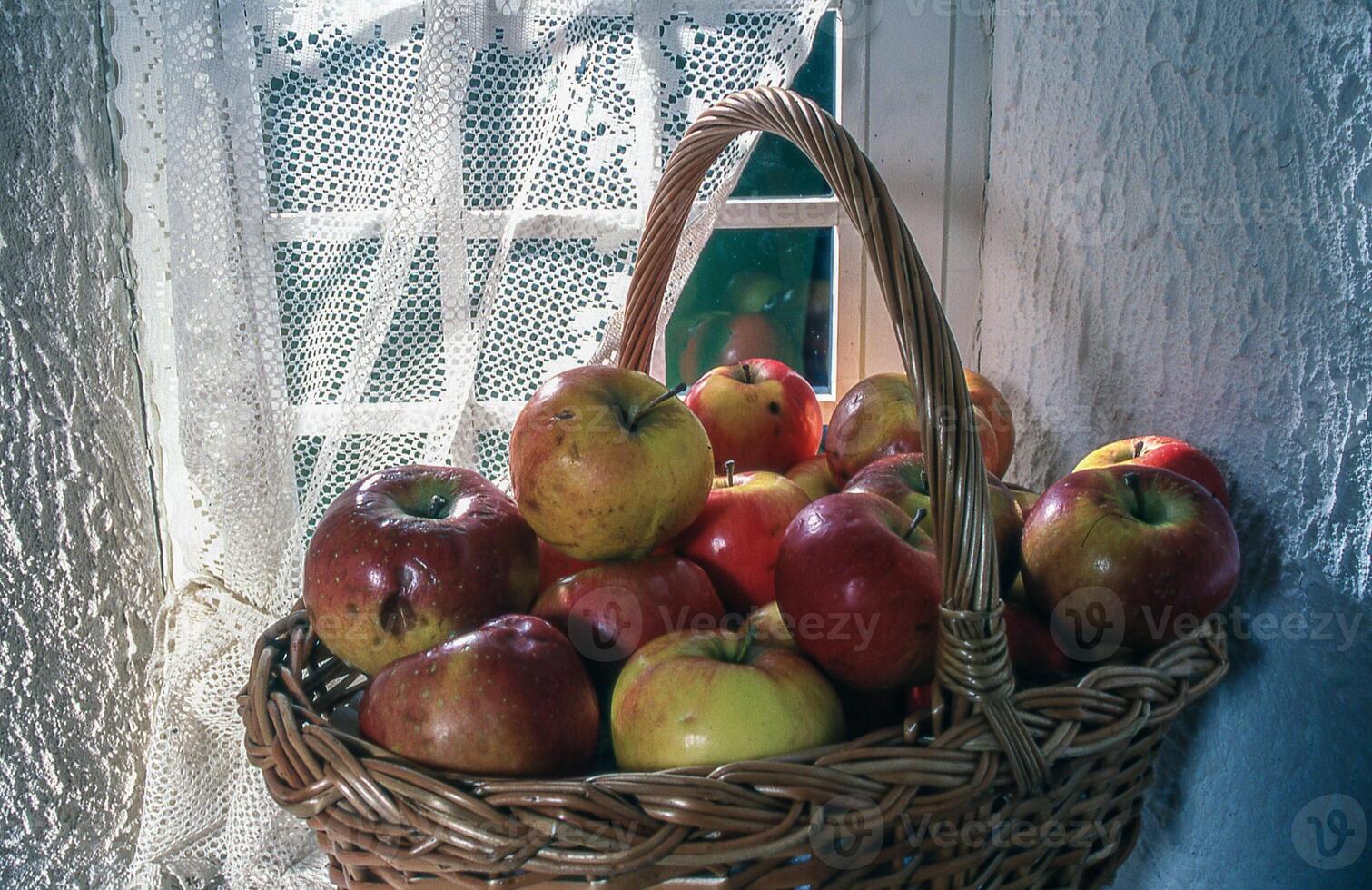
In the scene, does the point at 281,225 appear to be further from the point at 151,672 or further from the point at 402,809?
the point at 402,809

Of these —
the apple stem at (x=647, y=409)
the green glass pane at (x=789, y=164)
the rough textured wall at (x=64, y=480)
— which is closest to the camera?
the apple stem at (x=647, y=409)

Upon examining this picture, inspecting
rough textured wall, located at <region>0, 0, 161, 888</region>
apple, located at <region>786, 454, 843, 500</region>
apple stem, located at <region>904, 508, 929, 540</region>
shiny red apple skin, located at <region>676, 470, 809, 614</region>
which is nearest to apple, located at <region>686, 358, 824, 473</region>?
apple, located at <region>786, 454, 843, 500</region>

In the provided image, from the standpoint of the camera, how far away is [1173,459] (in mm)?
753

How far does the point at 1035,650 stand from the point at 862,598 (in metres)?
0.15

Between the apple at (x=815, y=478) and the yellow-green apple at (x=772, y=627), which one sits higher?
the apple at (x=815, y=478)

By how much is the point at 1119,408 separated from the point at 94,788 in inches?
43.2

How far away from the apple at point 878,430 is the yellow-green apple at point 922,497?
84 millimetres

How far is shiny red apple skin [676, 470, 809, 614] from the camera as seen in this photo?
2.55 ft

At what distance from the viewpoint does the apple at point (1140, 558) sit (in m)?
0.65

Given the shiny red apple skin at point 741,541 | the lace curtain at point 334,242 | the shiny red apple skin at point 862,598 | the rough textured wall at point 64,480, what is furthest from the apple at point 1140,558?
the rough textured wall at point 64,480

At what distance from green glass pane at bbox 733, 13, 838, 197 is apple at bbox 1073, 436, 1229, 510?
52 cm

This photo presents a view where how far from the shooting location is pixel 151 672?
3.29ft

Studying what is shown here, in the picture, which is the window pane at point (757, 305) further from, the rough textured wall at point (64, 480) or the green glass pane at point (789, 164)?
the rough textured wall at point (64, 480)

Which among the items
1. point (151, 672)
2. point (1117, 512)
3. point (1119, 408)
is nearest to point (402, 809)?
point (1117, 512)
